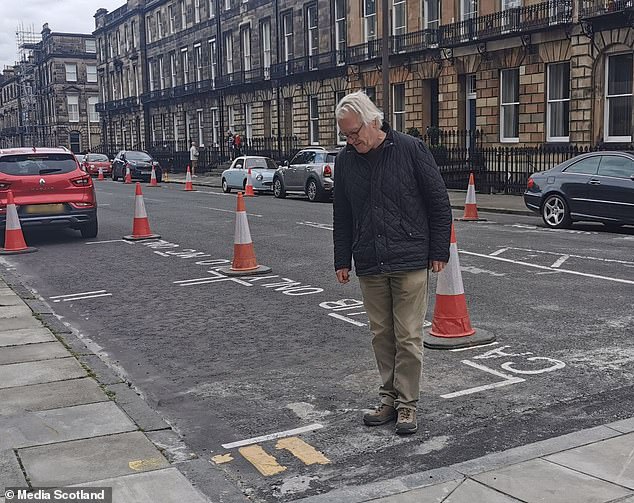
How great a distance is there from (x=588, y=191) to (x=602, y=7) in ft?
36.1

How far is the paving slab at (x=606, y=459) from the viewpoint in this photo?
156 inches

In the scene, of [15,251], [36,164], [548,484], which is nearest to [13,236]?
[15,251]

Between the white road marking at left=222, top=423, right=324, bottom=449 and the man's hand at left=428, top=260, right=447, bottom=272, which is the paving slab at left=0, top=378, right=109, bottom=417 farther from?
the man's hand at left=428, top=260, right=447, bottom=272

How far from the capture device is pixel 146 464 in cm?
431

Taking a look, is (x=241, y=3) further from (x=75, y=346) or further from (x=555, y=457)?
(x=555, y=457)

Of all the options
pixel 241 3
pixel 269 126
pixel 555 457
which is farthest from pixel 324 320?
pixel 241 3

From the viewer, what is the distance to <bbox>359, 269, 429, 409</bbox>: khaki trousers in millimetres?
4816

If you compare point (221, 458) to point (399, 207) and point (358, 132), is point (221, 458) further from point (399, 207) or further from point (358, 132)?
point (358, 132)

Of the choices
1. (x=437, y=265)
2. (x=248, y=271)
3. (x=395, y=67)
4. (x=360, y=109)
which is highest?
(x=395, y=67)

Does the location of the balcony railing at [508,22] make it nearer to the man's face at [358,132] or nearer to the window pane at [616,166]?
the window pane at [616,166]

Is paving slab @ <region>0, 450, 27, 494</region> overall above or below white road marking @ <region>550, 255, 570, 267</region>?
above

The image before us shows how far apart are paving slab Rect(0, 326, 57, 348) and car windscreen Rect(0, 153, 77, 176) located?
23.6 ft

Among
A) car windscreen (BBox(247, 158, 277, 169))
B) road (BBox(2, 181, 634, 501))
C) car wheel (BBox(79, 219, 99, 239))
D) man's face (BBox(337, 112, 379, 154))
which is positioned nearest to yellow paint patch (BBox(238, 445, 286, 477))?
road (BBox(2, 181, 634, 501))

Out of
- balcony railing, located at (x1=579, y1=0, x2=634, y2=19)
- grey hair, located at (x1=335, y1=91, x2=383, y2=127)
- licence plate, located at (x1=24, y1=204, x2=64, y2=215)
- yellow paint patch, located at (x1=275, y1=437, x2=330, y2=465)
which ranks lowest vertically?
yellow paint patch, located at (x1=275, y1=437, x2=330, y2=465)
